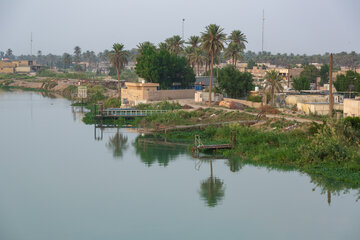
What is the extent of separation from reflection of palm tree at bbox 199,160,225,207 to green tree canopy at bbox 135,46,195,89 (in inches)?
1540

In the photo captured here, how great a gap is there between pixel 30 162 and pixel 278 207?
2267cm

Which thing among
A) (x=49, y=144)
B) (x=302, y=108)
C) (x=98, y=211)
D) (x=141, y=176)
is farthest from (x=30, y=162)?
(x=302, y=108)

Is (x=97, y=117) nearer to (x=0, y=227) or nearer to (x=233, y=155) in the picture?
(x=233, y=155)

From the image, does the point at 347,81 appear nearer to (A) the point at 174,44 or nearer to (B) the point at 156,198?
(A) the point at 174,44

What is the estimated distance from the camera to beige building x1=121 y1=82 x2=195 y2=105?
7056cm

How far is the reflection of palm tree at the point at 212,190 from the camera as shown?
103ft

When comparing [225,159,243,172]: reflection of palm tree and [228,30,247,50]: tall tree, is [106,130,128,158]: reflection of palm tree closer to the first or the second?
[225,159,243,172]: reflection of palm tree

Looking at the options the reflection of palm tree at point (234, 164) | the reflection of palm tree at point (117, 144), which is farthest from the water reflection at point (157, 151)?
the reflection of palm tree at point (234, 164)

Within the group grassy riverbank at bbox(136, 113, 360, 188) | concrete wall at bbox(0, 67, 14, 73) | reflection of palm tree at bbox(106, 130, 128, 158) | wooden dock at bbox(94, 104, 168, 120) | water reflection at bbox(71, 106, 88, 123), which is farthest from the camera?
concrete wall at bbox(0, 67, 14, 73)

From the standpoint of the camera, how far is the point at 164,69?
74.9 metres

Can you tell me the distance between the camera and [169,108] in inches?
2514

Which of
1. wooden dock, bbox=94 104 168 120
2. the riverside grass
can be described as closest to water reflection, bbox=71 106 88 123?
wooden dock, bbox=94 104 168 120

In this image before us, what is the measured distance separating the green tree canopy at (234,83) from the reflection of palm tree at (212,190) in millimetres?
32102

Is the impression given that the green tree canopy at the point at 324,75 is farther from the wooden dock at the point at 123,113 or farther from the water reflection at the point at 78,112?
the water reflection at the point at 78,112
